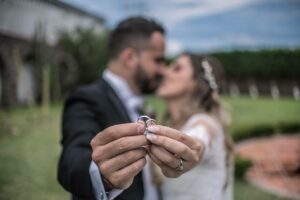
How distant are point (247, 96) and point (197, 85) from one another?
6453 millimetres

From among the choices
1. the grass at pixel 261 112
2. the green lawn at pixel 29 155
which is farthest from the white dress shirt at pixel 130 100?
the grass at pixel 261 112

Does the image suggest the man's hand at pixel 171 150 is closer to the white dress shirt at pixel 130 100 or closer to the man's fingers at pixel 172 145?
the man's fingers at pixel 172 145

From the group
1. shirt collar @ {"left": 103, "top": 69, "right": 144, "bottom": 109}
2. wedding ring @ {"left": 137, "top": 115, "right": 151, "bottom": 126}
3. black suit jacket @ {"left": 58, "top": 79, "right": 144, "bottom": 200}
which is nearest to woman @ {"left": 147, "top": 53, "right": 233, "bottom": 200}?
shirt collar @ {"left": 103, "top": 69, "right": 144, "bottom": 109}

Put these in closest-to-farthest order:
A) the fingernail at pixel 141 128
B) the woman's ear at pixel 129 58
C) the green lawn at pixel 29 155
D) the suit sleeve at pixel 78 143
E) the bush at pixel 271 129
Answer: the fingernail at pixel 141 128, the suit sleeve at pixel 78 143, the woman's ear at pixel 129 58, the green lawn at pixel 29 155, the bush at pixel 271 129

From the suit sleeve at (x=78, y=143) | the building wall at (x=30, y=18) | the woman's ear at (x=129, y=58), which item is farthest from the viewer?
the woman's ear at (x=129, y=58)

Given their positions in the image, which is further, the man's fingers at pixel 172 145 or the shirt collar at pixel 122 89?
the shirt collar at pixel 122 89

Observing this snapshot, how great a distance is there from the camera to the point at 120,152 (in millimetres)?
768

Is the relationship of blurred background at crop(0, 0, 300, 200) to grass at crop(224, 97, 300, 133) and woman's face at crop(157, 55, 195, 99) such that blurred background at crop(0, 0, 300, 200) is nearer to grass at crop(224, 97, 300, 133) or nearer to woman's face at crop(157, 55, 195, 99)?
woman's face at crop(157, 55, 195, 99)

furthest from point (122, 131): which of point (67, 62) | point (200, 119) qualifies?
point (67, 62)

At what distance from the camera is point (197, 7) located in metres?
2.74

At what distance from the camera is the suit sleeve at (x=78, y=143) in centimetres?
99

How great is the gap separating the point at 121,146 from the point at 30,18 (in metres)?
1.23

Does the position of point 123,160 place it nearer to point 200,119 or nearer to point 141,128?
point 141,128

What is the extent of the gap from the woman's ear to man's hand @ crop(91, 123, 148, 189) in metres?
0.99
